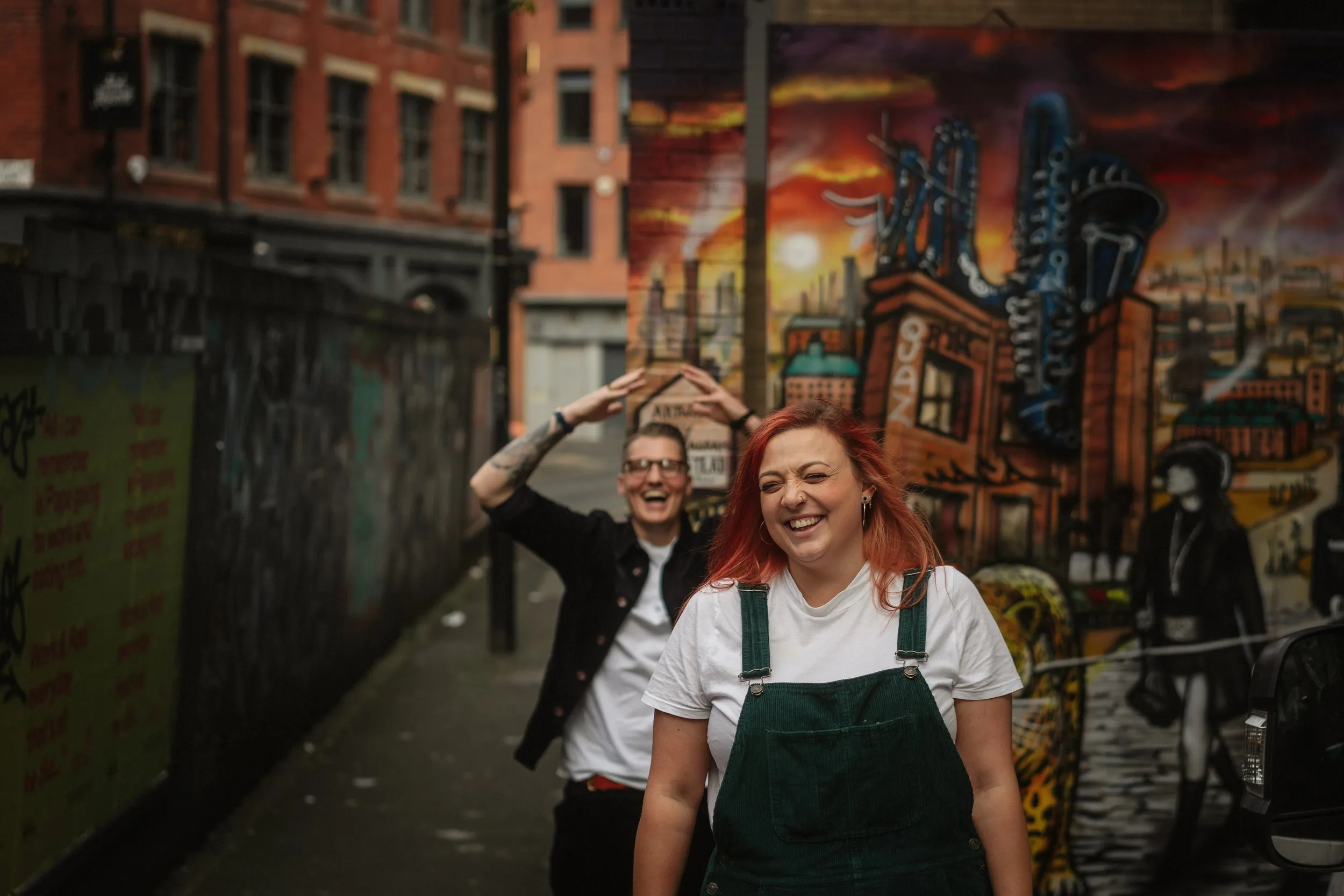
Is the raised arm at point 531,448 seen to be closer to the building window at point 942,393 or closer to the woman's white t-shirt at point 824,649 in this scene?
the building window at point 942,393

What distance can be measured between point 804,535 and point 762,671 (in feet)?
0.94

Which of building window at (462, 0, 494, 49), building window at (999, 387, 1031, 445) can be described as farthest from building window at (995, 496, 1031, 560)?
building window at (462, 0, 494, 49)

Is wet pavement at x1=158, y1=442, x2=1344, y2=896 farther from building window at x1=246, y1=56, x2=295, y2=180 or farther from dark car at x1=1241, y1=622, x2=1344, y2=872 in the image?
building window at x1=246, y1=56, x2=295, y2=180

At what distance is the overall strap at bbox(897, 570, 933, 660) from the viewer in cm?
273

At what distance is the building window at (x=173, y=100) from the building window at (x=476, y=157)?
8.43 m

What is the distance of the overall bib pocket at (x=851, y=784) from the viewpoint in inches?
105

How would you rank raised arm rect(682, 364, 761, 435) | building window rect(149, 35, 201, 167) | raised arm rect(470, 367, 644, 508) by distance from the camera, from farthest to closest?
building window rect(149, 35, 201, 167) → raised arm rect(682, 364, 761, 435) → raised arm rect(470, 367, 644, 508)

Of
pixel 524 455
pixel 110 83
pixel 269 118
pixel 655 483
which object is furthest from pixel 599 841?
pixel 269 118

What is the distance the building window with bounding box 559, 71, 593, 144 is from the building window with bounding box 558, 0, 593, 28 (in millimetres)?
1450

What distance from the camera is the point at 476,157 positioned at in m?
34.9

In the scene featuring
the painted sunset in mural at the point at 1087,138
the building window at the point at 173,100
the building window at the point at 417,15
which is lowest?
the painted sunset in mural at the point at 1087,138

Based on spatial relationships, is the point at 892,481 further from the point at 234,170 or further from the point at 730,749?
the point at 234,170

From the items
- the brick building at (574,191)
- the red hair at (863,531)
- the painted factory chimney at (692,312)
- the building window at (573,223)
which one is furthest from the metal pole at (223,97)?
the red hair at (863,531)

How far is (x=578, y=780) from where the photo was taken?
14.1 ft
